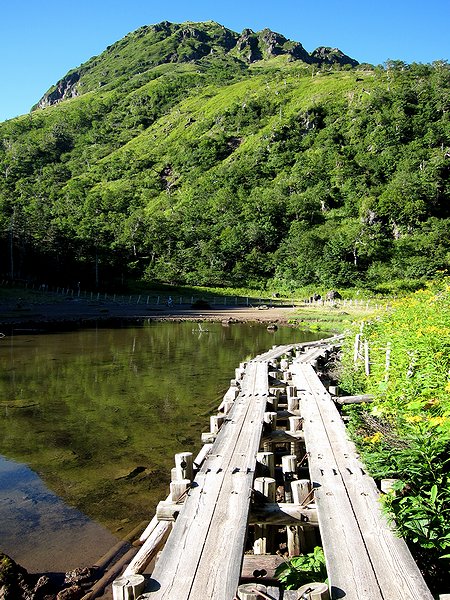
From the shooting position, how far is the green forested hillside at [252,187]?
80.9 m

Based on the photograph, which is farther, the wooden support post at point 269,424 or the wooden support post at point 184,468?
the wooden support post at point 269,424

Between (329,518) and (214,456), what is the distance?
2.21 metres

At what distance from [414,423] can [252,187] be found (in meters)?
113

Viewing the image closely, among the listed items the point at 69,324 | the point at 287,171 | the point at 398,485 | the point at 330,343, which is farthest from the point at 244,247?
the point at 398,485

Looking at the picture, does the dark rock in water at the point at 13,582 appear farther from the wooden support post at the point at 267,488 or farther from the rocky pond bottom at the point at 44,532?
the wooden support post at the point at 267,488

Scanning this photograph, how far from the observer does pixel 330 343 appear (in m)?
22.2

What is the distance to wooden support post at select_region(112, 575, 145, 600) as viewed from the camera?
12.3 feet

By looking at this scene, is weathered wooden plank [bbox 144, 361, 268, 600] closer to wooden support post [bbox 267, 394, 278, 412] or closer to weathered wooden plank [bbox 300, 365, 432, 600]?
weathered wooden plank [bbox 300, 365, 432, 600]

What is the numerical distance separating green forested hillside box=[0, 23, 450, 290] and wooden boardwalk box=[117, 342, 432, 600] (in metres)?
68.5

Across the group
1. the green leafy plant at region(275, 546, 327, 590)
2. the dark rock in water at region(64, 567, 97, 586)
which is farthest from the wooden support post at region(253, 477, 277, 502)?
the dark rock in water at region(64, 567, 97, 586)

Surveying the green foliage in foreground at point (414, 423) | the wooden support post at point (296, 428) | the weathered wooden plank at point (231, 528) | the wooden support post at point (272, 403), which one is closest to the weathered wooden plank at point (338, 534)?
the green foliage in foreground at point (414, 423)

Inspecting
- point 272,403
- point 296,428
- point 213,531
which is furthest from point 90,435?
point 213,531

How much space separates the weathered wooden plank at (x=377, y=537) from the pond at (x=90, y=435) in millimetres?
3592

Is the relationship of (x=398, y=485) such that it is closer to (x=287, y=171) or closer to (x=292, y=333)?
(x=292, y=333)
